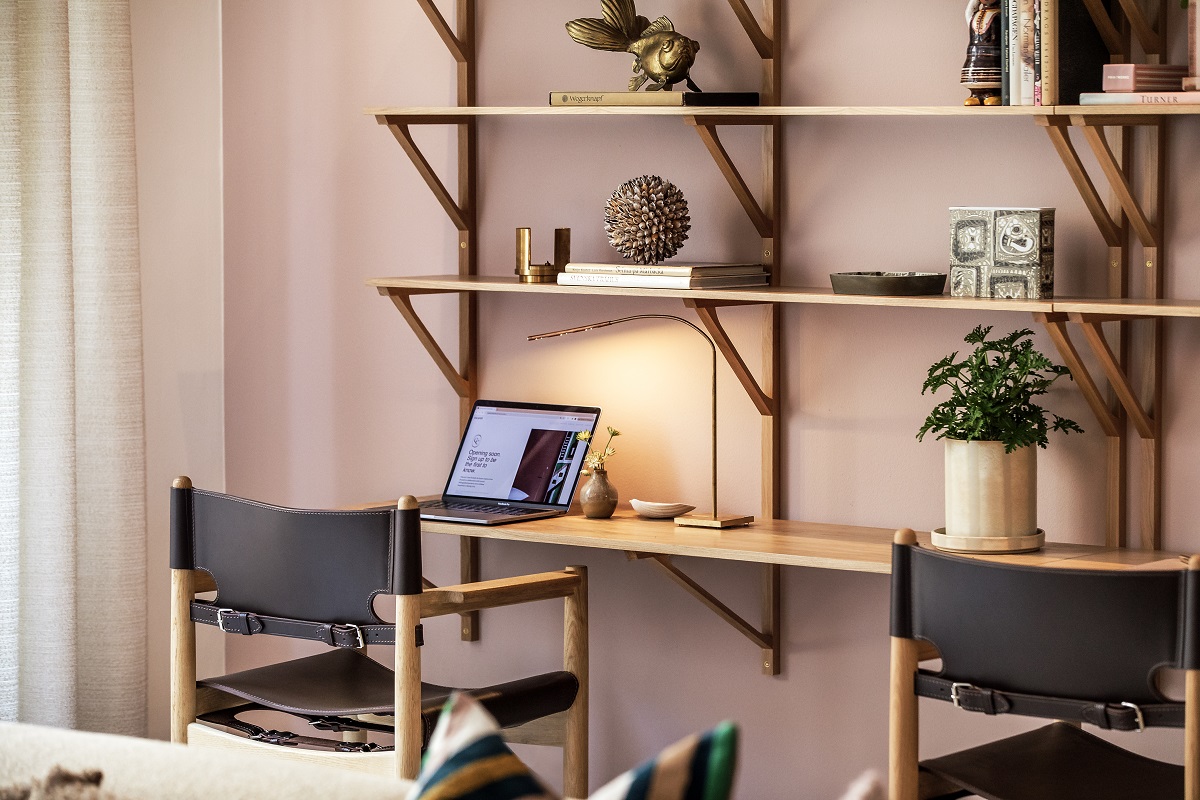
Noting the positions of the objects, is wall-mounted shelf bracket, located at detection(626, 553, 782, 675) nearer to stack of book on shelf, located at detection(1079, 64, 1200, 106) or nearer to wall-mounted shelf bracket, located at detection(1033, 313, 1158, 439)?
wall-mounted shelf bracket, located at detection(1033, 313, 1158, 439)

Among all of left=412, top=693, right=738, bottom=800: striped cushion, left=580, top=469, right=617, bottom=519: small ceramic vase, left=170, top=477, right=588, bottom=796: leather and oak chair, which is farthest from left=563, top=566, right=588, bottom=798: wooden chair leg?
left=412, top=693, right=738, bottom=800: striped cushion

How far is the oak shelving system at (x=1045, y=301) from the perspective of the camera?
234 centimetres

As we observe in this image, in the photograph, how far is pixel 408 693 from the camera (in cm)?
224

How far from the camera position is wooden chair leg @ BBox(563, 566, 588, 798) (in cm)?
266

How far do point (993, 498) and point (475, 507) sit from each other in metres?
1.00

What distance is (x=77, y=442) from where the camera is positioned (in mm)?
3088

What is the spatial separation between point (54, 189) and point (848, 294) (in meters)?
1.57

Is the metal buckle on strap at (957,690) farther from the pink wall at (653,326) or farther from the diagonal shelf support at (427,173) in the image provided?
the diagonal shelf support at (427,173)

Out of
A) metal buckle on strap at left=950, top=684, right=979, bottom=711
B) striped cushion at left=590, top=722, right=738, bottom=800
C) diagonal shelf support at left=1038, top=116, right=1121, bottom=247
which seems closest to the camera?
striped cushion at left=590, top=722, right=738, bottom=800

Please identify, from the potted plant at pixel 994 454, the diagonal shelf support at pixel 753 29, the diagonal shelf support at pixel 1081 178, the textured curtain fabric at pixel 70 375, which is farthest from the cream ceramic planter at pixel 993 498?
the textured curtain fabric at pixel 70 375

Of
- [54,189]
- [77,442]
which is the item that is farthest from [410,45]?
[77,442]

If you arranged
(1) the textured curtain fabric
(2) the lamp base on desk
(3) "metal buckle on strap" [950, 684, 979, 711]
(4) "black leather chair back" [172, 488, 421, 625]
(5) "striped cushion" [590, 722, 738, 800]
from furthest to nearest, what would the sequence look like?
(1) the textured curtain fabric
(2) the lamp base on desk
(4) "black leather chair back" [172, 488, 421, 625]
(3) "metal buckle on strap" [950, 684, 979, 711]
(5) "striped cushion" [590, 722, 738, 800]

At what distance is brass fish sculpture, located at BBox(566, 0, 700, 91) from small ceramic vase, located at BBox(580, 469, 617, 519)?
0.73 meters

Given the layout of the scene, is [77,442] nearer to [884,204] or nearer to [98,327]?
[98,327]
